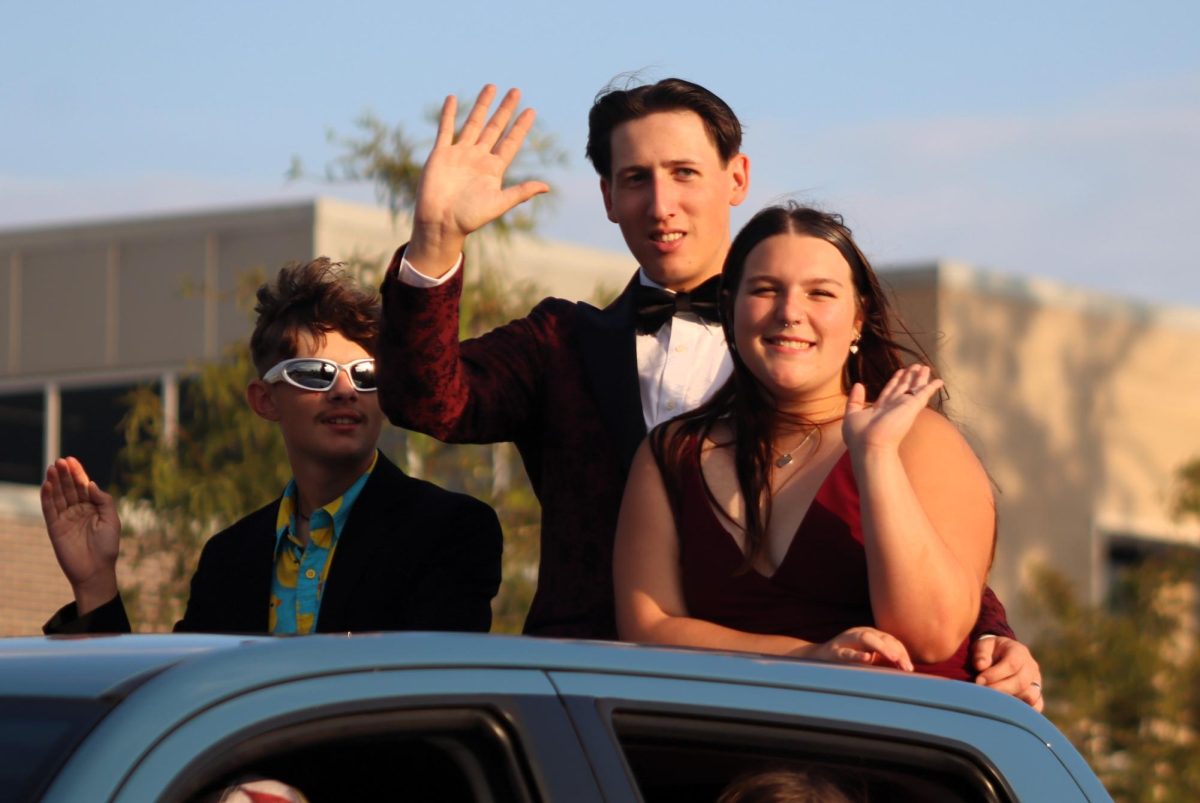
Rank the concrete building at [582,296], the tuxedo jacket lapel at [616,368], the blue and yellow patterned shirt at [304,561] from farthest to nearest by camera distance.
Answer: the concrete building at [582,296] < the blue and yellow patterned shirt at [304,561] < the tuxedo jacket lapel at [616,368]

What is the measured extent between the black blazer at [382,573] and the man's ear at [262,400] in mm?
329

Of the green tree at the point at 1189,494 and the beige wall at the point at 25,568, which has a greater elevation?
the green tree at the point at 1189,494

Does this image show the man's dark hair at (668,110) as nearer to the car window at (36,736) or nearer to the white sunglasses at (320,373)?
the white sunglasses at (320,373)

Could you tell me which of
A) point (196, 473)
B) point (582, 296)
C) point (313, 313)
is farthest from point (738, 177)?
point (582, 296)

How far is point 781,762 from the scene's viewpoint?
9.89ft

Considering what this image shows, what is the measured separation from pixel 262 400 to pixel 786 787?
7.37 ft

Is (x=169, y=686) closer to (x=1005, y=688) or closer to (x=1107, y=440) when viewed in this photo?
(x=1005, y=688)

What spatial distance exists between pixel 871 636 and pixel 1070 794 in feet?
1.28

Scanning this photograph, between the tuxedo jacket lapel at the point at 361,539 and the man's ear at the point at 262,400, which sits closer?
the tuxedo jacket lapel at the point at 361,539

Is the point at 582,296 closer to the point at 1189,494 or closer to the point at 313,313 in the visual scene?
the point at 1189,494

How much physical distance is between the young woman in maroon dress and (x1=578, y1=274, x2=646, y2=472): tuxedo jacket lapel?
0.26 meters

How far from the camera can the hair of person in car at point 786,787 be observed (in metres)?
3.00

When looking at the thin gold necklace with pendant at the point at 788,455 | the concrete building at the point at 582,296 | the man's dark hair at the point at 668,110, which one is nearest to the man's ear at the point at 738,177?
the man's dark hair at the point at 668,110

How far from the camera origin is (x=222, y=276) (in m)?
20.3
